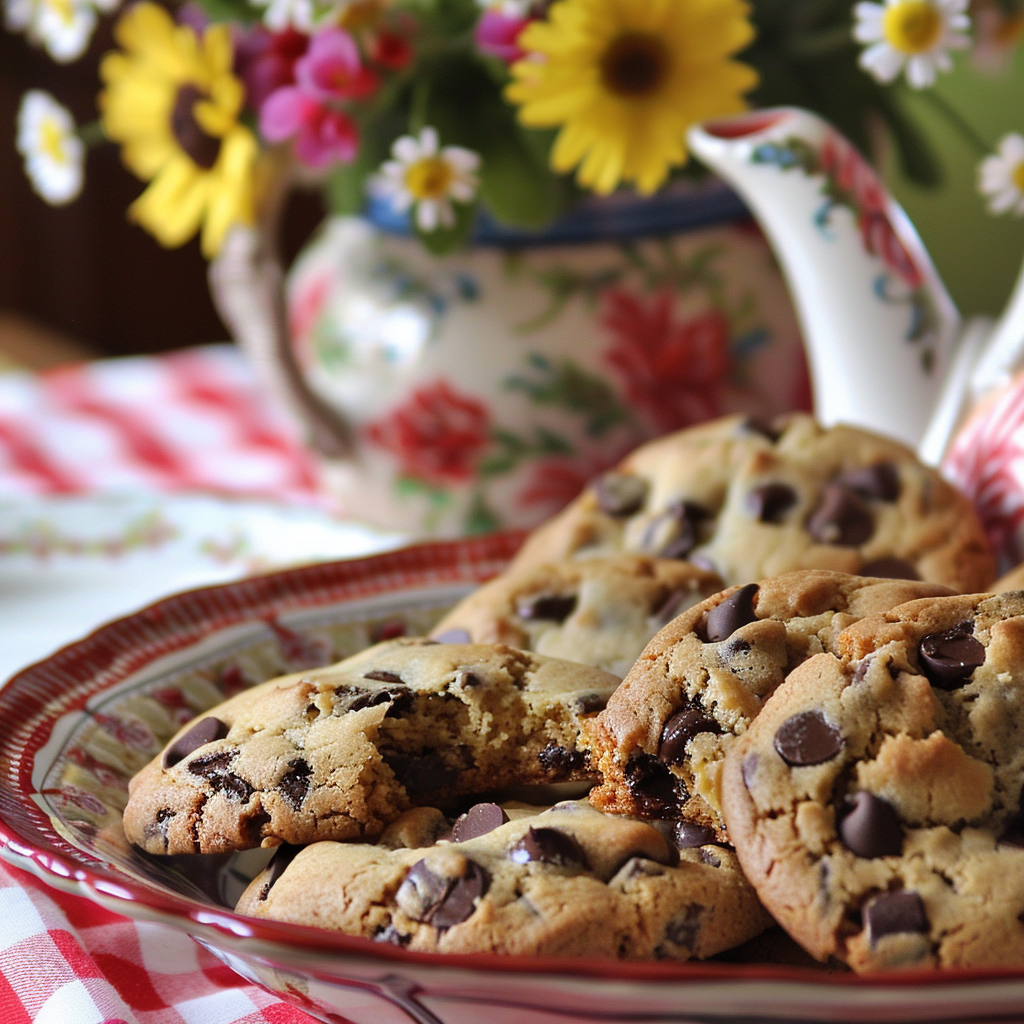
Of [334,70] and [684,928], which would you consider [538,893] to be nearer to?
[684,928]

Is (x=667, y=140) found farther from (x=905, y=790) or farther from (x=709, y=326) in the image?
(x=905, y=790)

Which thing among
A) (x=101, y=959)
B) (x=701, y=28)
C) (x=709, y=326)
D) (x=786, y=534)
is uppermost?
(x=701, y=28)

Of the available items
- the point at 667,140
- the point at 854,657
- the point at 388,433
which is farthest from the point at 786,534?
the point at 388,433

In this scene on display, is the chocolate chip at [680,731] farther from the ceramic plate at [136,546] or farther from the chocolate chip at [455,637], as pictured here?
the ceramic plate at [136,546]

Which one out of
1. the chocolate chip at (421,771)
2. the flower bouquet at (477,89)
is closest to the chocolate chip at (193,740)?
the chocolate chip at (421,771)

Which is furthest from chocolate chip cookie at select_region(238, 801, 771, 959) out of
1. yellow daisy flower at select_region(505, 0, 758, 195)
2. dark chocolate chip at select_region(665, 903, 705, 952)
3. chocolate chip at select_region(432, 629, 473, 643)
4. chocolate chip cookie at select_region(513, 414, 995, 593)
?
yellow daisy flower at select_region(505, 0, 758, 195)

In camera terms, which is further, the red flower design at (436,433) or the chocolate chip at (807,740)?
the red flower design at (436,433)

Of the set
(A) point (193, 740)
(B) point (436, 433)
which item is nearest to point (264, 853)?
(A) point (193, 740)
